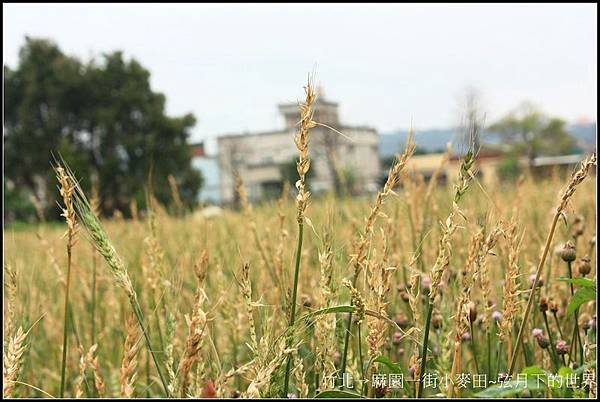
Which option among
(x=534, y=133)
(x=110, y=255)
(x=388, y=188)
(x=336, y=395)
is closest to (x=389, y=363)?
(x=336, y=395)

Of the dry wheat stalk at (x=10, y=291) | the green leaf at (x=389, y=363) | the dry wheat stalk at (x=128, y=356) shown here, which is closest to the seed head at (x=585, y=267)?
the green leaf at (x=389, y=363)

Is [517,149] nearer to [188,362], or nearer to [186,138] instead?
[186,138]

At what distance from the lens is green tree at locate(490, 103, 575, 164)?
2089 inches

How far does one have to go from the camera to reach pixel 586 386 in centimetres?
94

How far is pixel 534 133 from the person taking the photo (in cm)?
5500

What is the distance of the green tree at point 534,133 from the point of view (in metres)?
53.1

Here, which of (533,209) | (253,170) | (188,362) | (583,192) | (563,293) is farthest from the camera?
(253,170)

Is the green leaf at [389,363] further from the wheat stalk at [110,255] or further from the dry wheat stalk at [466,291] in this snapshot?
the wheat stalk at [110,255]

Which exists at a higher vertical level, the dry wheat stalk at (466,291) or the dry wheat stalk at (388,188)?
the dry wheat stalk at (388,188)

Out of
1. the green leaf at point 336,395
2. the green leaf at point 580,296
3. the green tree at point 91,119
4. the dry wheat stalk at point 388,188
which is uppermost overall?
the green tree at point 91,119

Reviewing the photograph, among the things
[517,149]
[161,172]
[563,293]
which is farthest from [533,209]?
[517,149]

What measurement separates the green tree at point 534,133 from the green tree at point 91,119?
3555 cm

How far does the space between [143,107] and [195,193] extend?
4113 mm

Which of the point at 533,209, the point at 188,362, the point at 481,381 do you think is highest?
the point at 533,209
